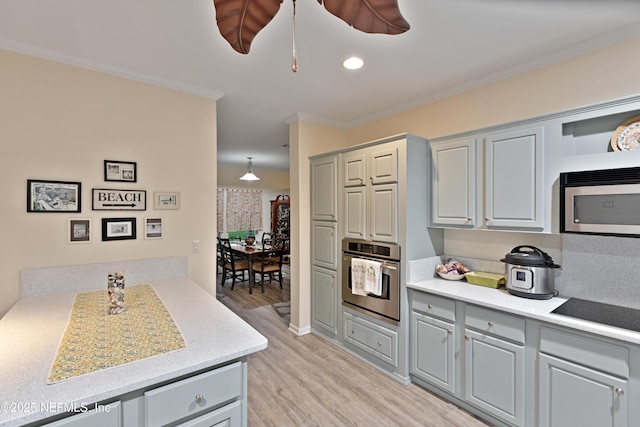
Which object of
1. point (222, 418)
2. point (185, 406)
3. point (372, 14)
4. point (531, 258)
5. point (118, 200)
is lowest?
point (222, 418)

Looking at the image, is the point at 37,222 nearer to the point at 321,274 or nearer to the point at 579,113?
the point at 321,274

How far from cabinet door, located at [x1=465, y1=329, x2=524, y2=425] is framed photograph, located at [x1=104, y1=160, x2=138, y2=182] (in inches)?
A: 111

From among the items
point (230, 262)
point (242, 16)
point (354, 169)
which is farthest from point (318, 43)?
point (230, 262)

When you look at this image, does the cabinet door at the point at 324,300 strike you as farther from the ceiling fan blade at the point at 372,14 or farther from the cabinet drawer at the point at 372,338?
the ceiling fan blade at the point at 372,14

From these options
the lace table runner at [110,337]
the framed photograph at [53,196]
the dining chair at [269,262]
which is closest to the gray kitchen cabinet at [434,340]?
the lace table runner at [110,337]

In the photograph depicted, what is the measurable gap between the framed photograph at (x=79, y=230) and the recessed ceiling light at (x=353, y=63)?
228cm

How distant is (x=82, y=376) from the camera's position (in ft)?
3.50

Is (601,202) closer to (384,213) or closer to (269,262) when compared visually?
(384,213)

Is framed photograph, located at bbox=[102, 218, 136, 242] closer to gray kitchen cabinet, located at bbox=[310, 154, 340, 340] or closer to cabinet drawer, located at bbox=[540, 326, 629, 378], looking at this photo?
gray kitchen cabinet, located at bbox=[310, 154, 340, 340]

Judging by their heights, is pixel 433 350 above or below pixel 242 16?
below

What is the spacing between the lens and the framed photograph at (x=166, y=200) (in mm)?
2557

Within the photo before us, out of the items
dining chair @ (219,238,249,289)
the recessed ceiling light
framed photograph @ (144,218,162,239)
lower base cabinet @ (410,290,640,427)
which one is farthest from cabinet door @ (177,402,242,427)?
dining chair @ (219,238,249,289)

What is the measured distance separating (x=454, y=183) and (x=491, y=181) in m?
0.28

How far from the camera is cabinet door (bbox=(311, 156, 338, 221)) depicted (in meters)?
3.22
